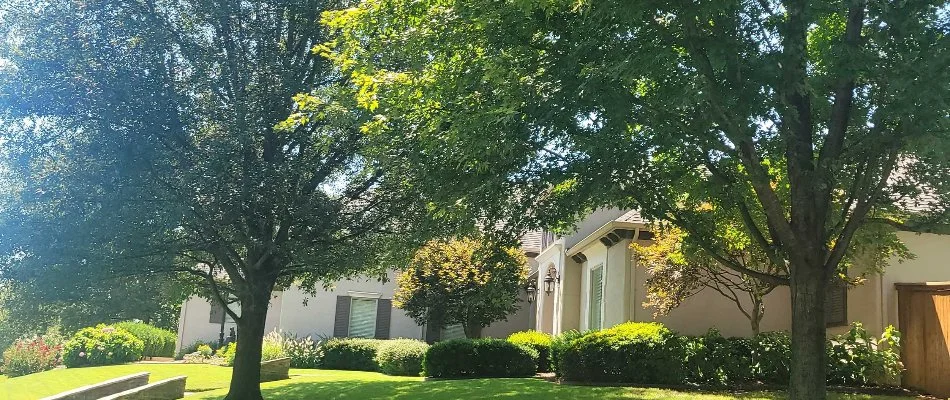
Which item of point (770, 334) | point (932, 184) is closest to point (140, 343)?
point (770, 334)

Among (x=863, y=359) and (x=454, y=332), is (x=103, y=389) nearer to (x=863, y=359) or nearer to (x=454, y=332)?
(x=863, y=359)

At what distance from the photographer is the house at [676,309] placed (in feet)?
43.8

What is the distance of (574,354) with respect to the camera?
554 inches

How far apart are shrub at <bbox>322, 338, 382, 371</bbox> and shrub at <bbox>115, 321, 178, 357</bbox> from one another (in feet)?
26.9

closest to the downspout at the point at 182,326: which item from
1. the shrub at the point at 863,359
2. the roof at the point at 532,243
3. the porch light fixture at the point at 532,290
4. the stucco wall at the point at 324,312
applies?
the stucco wall at the point at 324,312

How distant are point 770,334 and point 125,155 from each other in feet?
36.7

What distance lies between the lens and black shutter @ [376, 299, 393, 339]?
30.1 metres

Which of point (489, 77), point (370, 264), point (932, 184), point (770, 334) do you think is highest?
point (489, 77)

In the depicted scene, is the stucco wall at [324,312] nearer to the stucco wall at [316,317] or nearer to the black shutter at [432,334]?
the stucco wall at [316,317]

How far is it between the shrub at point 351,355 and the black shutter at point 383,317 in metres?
5.64

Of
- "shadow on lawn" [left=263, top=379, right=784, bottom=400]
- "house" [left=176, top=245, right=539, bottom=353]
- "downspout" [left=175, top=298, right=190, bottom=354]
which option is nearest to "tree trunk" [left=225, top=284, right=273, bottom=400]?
"shadow on lawn" [left=263, top=379, right=784, bottom=400]

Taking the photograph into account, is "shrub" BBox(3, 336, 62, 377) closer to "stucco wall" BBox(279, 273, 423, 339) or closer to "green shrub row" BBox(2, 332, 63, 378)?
"green shrub row" BBox(2, 332, 63, 378)

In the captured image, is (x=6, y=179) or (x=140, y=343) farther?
(x=140, y=343)

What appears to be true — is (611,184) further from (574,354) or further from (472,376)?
(472,376)
